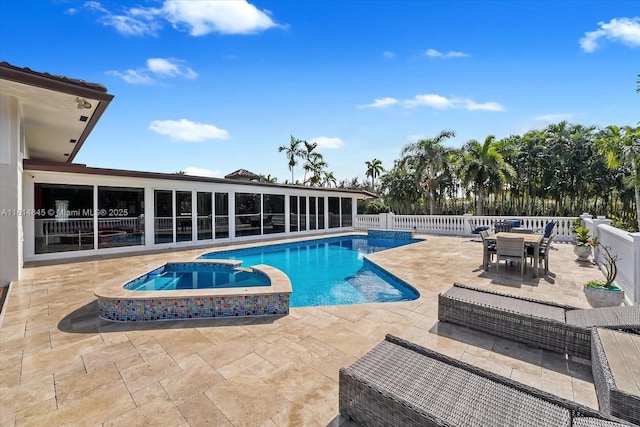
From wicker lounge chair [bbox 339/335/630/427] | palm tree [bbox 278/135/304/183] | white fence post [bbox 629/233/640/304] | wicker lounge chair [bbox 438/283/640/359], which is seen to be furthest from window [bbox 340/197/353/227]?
wicker lounge chair [bbox 339/335/630/427]

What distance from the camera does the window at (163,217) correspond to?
11.2 meters

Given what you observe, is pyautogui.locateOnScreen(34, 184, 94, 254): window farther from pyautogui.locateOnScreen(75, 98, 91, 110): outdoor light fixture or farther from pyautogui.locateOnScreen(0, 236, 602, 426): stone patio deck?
pyautogui.locateOnScreen(0, 236, 602, 426): stone patio deck

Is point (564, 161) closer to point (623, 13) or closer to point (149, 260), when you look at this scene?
point (623, 13)

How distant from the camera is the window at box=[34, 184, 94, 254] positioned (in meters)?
9.11

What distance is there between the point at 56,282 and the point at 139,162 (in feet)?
76.1

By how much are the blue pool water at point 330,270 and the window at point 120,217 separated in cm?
290

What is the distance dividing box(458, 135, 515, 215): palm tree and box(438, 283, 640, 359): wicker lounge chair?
13.5 metres

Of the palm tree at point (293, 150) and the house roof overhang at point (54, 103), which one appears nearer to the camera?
the house roof overhang at point (54, 103)

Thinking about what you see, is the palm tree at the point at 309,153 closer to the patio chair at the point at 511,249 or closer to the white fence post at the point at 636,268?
the patio chair at the point at 511,249

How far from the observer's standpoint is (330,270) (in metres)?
9.06

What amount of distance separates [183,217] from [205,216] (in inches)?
34.6

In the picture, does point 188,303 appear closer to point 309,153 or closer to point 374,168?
point 309,153

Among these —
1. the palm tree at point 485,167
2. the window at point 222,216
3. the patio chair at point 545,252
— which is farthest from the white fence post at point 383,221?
the patio chair at point 545,252

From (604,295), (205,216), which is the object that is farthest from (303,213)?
(604,295)
